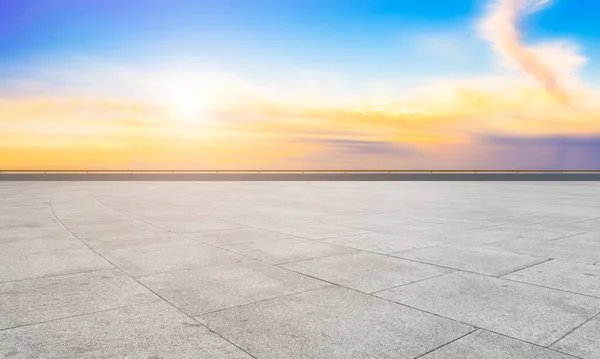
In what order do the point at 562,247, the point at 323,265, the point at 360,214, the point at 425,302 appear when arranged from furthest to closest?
1. the point at 360,214
2. the point at 562,247
3. the point at 323,265
4. the point at 425,302

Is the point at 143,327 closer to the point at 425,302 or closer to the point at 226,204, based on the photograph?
the point at 425,302

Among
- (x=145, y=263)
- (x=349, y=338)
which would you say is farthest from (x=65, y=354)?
(x=145, y=263)

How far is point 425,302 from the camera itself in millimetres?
5316

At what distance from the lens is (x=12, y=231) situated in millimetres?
10555

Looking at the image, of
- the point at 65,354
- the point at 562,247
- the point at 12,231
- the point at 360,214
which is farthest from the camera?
the point at 360,214

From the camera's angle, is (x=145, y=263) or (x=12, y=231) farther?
(x=12, y=231)

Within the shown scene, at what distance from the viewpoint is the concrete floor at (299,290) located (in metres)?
4.14

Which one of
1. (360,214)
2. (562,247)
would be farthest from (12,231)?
(562,247)

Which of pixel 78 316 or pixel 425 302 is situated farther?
pixel 425 302

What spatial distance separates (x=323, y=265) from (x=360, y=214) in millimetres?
6971

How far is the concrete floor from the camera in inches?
163

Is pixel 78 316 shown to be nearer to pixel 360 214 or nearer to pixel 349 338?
pixel 349 338

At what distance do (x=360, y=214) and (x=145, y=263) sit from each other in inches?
315

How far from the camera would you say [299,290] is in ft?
18.9
